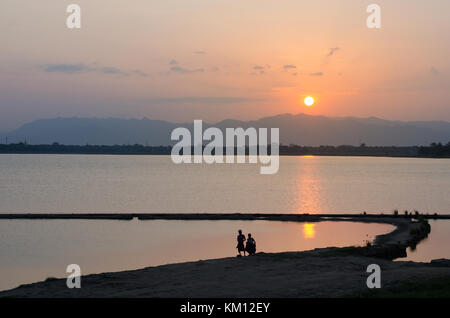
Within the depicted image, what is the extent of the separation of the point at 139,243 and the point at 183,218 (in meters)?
14.4

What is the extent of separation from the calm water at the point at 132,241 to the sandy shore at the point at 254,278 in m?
7.84

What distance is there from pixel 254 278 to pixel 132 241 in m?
24.5

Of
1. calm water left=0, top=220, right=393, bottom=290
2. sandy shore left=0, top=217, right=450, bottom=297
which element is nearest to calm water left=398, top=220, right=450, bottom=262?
calm water left=0, top=220, right=393, bottom=290

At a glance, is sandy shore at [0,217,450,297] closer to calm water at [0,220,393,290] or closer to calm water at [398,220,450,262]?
calm water at [398,220,450,262]

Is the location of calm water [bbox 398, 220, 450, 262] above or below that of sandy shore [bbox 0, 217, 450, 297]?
above

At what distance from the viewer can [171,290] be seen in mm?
20422

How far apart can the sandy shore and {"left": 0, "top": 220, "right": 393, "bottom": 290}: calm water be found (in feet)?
25.7

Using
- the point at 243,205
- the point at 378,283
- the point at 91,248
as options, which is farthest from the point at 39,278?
the point at 243,205

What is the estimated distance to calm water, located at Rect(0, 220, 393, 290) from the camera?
36.0 meters

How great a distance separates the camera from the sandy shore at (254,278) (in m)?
19.1

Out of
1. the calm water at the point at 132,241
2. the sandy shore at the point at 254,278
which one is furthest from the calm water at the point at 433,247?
the sandy shore at the point at 254,278
